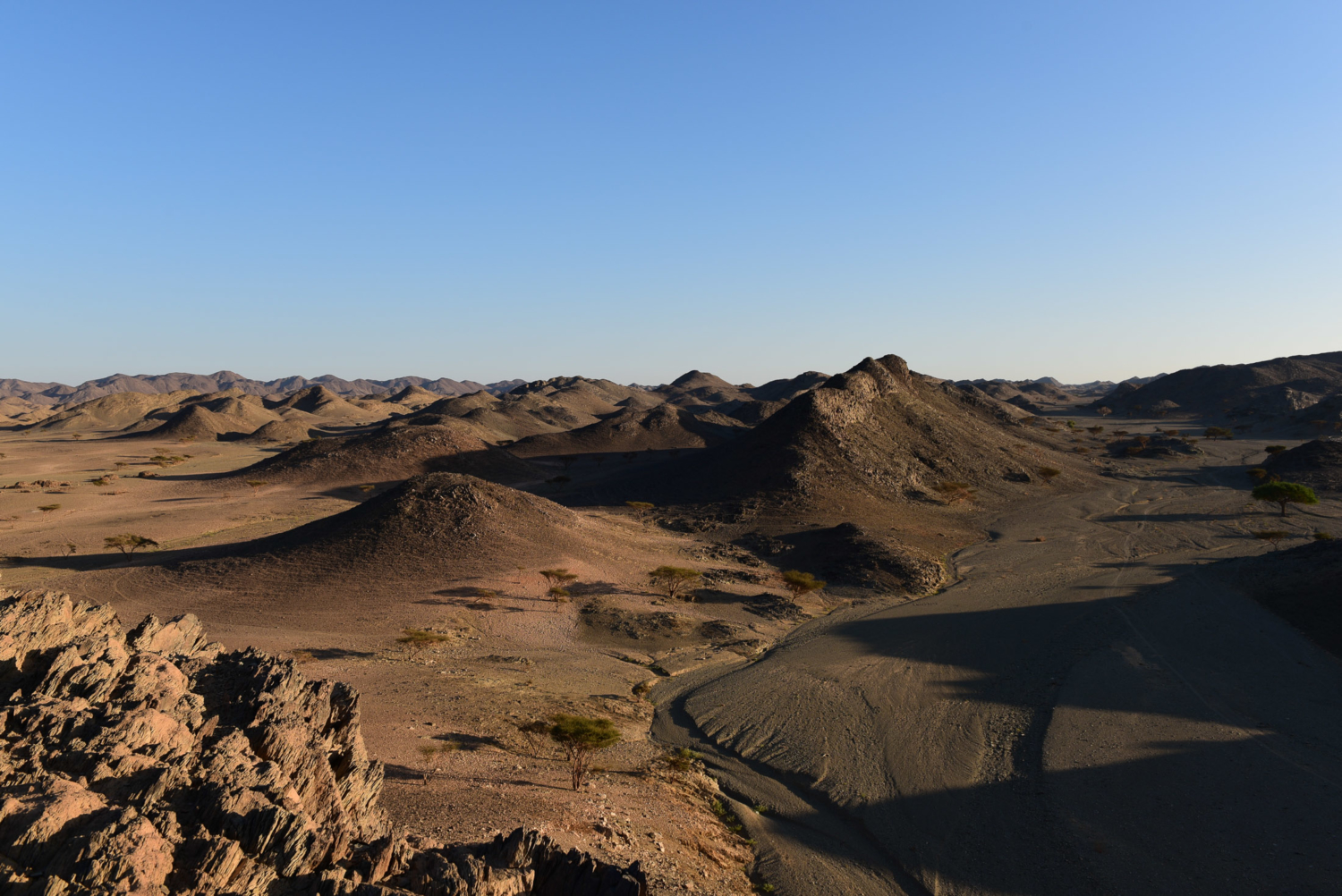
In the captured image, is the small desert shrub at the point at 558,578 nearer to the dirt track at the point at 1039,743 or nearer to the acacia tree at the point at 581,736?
the dirt track at the point at 1039,743

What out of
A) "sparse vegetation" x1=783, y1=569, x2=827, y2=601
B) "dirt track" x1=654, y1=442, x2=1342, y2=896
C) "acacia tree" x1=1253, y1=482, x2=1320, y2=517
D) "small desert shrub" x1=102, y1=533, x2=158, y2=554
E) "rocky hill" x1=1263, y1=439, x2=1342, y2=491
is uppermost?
"rocky hill" x1=1263, y1=439, x2=1342, y2=491

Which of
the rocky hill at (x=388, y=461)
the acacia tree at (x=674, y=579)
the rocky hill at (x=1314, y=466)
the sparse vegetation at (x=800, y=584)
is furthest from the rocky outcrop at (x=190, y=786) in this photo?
the rocky hill at (x=1314, y=466)

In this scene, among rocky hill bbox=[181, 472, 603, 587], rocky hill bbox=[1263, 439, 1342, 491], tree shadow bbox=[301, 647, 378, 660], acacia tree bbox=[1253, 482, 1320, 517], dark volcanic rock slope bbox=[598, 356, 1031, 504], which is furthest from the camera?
rocky hill bbox=[1263, 439, 1342, 491]

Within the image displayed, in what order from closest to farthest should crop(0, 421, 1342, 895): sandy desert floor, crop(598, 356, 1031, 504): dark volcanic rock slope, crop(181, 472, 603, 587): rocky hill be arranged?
crop(0, 421, 1342, 895): sandy desert floor, crop(181, 472, 603, 587): rocky hill, crop(598, 356, 1031, 504): dark volcanic rock slope

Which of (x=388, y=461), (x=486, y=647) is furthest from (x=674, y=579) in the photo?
(x=388, y=461)

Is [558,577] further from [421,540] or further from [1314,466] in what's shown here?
[1314,466]

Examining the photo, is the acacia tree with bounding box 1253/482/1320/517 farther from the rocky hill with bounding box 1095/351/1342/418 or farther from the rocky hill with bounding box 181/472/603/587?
the rocky hill with bounding box 1095/351/1342/418

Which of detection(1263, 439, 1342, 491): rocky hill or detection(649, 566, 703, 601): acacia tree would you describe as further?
detection(1263, 439, 1342, 491): rocky hill

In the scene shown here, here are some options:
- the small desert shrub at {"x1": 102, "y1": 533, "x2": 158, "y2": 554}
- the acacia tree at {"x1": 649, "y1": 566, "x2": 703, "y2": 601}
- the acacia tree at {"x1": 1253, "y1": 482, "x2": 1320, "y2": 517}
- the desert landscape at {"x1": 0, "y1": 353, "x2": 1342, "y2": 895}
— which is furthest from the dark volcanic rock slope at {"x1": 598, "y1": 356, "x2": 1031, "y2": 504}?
the small desert shrub at {"x1": 102, "y1": 533, "x2": 158, "y2": 554}
